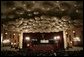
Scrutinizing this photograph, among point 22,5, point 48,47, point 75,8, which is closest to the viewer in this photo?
point 22,5

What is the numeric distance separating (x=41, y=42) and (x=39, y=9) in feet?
34.9

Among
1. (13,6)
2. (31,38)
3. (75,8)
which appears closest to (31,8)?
(13,6)

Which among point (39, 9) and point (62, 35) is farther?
point (62, 35)

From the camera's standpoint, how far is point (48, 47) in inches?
784

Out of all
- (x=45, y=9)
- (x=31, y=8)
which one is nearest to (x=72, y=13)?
(x=45, y=9)

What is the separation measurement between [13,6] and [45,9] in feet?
7.15

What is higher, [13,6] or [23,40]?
[13,6]

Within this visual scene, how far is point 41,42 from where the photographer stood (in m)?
20.2

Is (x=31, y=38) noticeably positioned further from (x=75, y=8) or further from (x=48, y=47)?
(x=75, y=8)

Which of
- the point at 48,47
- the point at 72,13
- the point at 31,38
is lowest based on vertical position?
the point at 48,47

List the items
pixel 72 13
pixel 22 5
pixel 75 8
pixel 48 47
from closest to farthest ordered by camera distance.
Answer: pixel 22 5
pixel 75 8
pixel 72 13
pixel 48 47

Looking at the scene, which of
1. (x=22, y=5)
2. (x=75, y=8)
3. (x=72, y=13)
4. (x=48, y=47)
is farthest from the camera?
(x=48, y=47)

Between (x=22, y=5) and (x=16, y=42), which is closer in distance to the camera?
(x=22, y=5)

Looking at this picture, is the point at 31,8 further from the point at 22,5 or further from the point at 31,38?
the point at 31,38
